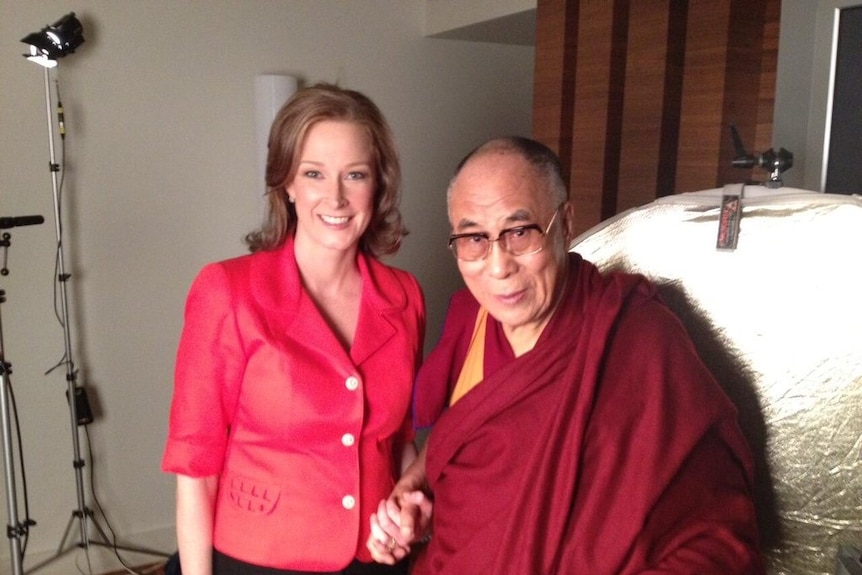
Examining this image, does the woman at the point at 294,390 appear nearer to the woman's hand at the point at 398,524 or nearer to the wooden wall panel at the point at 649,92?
the woman's hand at the point at 398,524

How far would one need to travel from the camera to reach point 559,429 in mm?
1007

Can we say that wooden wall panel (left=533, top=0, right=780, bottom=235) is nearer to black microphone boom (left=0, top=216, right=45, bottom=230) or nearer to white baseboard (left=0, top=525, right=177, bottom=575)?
black microphone boom (left=0, top=216, right=45, bottom=230)

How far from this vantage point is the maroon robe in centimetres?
97

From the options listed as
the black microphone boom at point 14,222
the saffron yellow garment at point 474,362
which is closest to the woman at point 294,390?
the saffron yellow garment at point 474,362

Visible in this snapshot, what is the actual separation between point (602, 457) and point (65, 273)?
2.28 metres

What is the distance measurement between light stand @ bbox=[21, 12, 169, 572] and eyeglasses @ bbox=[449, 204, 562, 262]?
6.39 feet

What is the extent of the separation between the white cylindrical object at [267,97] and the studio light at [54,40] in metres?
0.66

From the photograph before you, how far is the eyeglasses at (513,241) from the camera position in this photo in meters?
1.09

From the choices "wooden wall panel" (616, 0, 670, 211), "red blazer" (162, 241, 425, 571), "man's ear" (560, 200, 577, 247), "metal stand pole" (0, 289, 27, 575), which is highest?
"wooden wall panel" (616, 0, 670, 211)

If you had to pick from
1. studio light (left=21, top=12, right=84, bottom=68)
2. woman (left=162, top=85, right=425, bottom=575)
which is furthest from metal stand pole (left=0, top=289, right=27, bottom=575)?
woman (left=162, top=85, right=425, bottom=575)

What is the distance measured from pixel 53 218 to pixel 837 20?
2.50 metres

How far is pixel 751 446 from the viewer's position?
1.14m

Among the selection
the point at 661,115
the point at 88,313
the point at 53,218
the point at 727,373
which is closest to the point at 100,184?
the point at 53,218

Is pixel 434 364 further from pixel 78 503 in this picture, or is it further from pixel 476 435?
pixel 78 503
